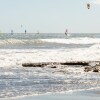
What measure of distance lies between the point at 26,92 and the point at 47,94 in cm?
69

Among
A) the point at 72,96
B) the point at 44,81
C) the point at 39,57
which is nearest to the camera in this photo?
the point at 72,96

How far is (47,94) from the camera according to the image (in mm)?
11945

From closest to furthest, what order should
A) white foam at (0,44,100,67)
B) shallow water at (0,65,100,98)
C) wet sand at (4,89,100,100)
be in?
wet sand at (4,89,100,100)
shallow water at (0,65,100,98)
white foam at (0,44,100,67)

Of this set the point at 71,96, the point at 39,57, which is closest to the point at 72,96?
the point at 71,96

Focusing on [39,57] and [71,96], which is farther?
[39,57]

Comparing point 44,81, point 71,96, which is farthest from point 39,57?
point 71,96

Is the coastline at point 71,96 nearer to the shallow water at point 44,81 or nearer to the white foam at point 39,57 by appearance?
the shallow water at point 44,81

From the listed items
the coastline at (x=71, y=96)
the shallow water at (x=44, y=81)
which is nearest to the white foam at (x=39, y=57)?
the shallow water at (x=44, y=81)

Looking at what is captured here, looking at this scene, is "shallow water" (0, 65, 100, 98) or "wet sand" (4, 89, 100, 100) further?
"shallow water" (0, 65, 100, 98)

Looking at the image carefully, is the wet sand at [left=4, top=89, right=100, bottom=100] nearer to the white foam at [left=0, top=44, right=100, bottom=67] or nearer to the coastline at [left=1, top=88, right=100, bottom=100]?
the coastline at [left=1, top=88, right=100, bottom=100]

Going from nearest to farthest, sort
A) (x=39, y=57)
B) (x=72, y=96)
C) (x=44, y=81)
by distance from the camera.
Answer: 1. (x=72, y=96)
2. (x=44, y=81)
3. (x=39, y=57)

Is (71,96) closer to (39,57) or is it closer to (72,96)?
(72,96)

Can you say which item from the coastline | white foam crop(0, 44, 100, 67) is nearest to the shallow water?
the coastline

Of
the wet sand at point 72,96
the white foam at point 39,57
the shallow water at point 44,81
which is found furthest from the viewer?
the white foam at point 39,57
